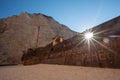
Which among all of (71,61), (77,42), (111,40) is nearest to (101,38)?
(111,40)

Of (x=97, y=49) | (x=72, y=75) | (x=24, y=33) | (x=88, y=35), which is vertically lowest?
(x=72, y=75)

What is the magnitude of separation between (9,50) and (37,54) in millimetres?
25096

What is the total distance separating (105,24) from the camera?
267 inches

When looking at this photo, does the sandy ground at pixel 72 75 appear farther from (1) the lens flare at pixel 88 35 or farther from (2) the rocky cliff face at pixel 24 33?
(2) the rocky cliff face at pixel 24 33

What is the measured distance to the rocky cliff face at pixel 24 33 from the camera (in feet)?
119

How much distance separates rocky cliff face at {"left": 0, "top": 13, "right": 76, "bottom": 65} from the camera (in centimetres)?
3624

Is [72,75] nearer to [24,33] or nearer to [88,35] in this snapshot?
[88,35]

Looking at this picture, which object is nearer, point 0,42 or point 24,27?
point 0,42

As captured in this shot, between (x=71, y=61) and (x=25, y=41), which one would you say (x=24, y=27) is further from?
(x=71, y=61)

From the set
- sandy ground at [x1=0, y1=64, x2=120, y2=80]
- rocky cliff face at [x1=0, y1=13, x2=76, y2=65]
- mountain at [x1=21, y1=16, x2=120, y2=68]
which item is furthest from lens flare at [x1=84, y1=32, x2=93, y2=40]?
rocky cliff face at [x1=0, y1=13, x2=76, y2=65]

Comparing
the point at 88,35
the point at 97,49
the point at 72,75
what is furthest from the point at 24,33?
the point at 72,75

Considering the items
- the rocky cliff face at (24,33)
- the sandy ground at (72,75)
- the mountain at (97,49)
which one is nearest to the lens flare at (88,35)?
the mountain at (97,49)

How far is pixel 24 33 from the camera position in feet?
145

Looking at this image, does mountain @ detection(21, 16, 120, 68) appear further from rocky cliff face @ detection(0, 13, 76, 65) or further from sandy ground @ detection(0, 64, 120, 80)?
rocky cliff face @ detection(0, 13, 76, 65)
